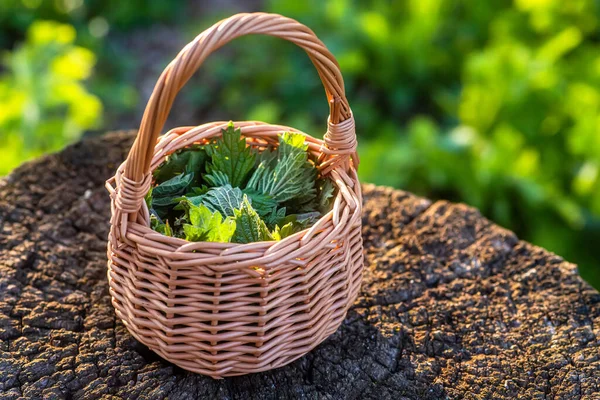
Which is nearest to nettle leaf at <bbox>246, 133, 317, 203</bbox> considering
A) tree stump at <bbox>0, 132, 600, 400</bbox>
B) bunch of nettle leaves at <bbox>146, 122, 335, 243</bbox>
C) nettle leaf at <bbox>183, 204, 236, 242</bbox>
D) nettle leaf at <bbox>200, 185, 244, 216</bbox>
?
bunch of nettle leaves at <bbox>146, 122, 335, 243</bbox>

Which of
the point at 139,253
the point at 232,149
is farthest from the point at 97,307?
the point at 232,149

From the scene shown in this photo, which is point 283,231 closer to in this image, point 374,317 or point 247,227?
point 247,227

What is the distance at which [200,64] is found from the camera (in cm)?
123

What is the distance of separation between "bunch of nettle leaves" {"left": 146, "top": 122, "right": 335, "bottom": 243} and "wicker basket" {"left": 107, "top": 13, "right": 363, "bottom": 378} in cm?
13

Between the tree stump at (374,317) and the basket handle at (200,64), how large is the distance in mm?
526

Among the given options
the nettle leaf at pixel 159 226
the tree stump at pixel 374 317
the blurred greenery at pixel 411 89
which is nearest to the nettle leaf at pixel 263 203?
the nettle leaf at pixel 159 226

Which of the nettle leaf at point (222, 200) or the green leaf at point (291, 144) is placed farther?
the green leaf at point (291, 144)

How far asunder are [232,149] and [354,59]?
2117mm

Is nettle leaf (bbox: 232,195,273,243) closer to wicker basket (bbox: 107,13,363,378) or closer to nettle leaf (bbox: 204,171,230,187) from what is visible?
wicker basket (bbox: 107,13,363,378)

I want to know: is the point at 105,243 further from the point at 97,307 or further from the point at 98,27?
the point at 98,27

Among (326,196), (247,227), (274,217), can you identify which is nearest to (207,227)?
(247,227)

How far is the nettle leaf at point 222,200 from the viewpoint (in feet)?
5.09

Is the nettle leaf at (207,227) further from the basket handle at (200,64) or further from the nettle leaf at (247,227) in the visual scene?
the basket handle at (200,64)

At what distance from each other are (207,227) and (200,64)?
1.23 feet
